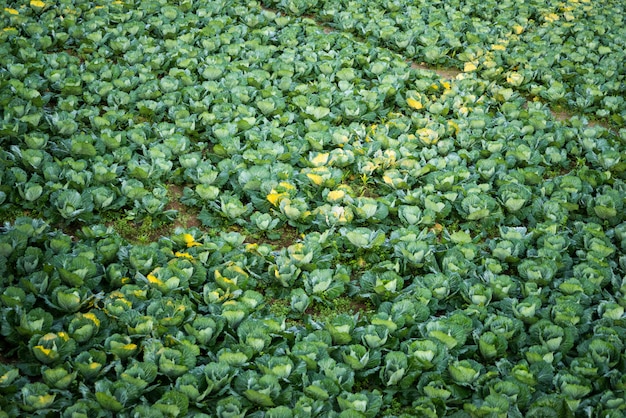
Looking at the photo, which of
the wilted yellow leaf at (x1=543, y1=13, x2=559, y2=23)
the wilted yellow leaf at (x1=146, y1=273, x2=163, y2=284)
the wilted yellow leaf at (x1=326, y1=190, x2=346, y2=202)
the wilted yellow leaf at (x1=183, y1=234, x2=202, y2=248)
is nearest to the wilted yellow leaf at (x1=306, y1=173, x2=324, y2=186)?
the wilted yellow leaf at (x1=326, y1=190, x2=346, y2=202)

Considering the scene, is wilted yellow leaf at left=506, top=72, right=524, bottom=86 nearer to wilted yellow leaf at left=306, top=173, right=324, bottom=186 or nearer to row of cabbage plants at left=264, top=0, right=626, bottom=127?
row of cabbage plants at left=264, top=0, right=626, bottom=127

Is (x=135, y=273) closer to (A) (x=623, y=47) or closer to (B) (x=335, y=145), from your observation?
(B) (x=335, y=145)

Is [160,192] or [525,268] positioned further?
[160,192]

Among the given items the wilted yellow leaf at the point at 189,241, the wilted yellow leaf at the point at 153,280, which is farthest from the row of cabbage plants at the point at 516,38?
the wilted yellow leaf at the point at 153,280

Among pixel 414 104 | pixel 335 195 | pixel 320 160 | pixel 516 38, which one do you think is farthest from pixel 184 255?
pixel 516 38

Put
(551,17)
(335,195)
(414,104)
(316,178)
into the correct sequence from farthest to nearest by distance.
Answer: (551,17) < (414,104) < (316,178) < (335,195)

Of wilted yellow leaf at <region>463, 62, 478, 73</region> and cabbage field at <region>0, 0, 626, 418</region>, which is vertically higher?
wilted yellow leaf at <region>463, 62, 478, 73</region>

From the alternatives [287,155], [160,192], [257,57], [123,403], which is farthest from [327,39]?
[123,403]

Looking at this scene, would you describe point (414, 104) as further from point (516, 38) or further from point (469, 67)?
point (516, 38)

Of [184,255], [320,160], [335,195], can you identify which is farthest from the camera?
[320,160]
